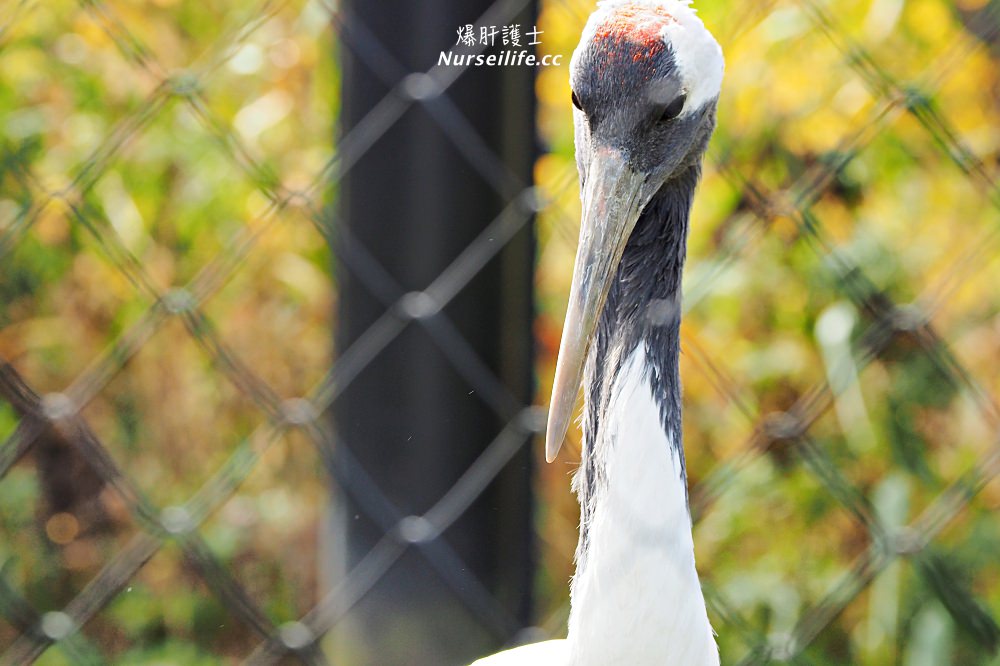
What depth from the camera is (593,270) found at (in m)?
0.60

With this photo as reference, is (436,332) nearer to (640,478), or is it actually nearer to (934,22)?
(640,478)

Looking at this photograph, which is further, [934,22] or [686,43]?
[934,22]

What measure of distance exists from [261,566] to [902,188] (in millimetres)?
789

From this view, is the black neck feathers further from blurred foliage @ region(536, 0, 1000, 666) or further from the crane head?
blurred foliage @ region(536, 0, 1000, 666)

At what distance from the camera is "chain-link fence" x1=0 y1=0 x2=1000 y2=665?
25.3 inches

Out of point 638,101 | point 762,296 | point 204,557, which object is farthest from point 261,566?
point 638,101

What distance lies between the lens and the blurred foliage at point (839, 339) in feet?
3.46

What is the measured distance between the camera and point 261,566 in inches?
50.8

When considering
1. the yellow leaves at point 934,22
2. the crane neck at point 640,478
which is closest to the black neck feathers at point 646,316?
the crane neck at point 640,478

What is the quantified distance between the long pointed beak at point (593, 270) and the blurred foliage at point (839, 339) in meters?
0.41

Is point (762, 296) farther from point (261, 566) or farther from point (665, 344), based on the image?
point (261, 566)

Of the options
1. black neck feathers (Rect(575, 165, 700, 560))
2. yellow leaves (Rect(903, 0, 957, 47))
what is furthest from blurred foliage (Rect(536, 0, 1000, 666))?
black neck feathers (Rect(575, 165, 700, 560))

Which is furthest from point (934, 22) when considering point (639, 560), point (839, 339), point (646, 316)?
point (639, 560)

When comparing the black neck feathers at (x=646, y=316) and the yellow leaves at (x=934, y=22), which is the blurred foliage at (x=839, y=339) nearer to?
the yellow leaves at (x=934, y=22)
